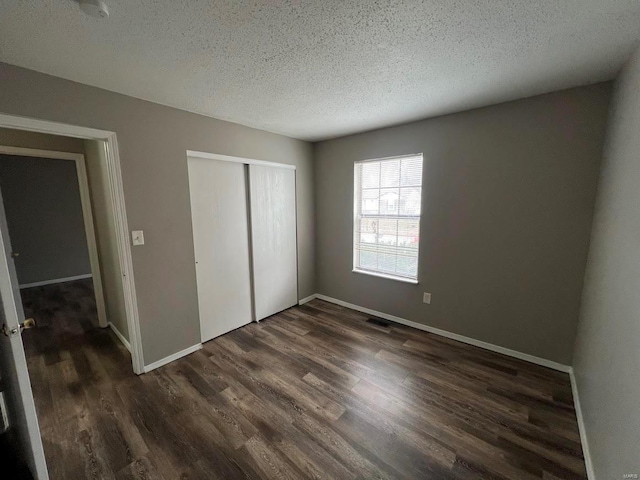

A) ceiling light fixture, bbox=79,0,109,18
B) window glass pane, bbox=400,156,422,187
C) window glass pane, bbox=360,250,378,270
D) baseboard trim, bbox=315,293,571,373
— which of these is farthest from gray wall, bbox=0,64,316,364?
baseboard trim, bbox=315,293,571,373

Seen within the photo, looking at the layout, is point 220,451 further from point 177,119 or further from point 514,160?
point 514,160

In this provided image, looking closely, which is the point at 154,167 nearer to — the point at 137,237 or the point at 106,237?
the point at 137,237

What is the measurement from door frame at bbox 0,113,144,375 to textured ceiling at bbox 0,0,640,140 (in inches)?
13.7

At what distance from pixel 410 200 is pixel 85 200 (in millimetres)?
3791

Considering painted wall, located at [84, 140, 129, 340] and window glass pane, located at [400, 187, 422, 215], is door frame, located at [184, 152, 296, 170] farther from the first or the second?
window glass pane, located at [400, 187, 422, 215]

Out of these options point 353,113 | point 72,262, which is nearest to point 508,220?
point 353,113

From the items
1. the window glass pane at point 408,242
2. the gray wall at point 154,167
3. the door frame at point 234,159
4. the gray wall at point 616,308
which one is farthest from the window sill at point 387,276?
the gray wall at point 154,167

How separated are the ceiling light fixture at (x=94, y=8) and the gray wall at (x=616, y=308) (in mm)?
2647

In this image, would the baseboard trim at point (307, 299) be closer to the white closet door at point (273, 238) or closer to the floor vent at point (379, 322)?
the white closet door at point (273, 238)

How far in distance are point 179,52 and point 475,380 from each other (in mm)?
3251

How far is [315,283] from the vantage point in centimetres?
410

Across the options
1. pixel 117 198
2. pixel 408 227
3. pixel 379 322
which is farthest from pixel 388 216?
pixel 117 198

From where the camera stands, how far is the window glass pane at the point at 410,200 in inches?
114

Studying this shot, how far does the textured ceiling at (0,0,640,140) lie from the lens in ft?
3.82
